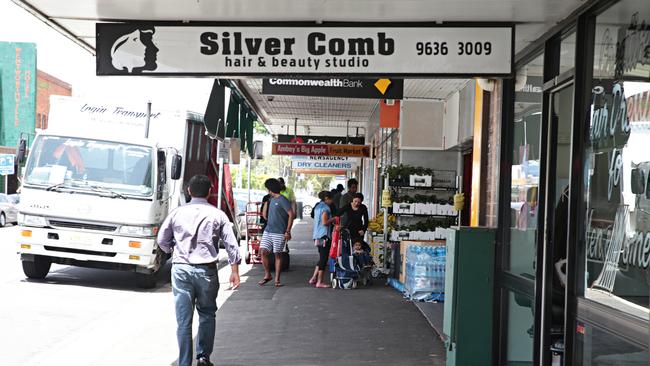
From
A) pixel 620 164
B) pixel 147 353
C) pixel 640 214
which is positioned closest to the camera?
pixel 640 214

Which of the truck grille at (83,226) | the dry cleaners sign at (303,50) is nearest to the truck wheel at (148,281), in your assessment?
the truck grille at (83,226)

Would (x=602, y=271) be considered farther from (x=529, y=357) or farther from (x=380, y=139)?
(x=380, y=139)

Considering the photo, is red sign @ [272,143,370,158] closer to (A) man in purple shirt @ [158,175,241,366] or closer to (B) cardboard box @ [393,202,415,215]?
(B) cardboard box @ [393,202,415,215]

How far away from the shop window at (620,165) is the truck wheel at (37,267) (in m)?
10.5

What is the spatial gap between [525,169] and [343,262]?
703 centimetres

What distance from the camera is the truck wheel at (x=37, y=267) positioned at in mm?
13312

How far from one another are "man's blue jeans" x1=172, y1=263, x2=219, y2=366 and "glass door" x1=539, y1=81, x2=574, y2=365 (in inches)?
116

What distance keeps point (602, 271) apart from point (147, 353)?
4.94m

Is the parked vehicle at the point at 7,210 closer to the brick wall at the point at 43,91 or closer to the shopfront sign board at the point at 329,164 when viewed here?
the brick wall at the point at 43,91

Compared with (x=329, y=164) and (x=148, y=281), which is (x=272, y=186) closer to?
(x=148, y=281)

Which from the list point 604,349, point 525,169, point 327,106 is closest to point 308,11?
point 525,169

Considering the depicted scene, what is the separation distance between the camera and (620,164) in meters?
4.79

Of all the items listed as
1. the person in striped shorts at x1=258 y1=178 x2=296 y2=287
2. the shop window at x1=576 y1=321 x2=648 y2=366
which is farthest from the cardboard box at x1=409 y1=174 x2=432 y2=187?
the shop window at x1=576 y1=321 x2=648 y2=366

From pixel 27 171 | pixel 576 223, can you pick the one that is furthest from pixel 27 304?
pixel 576 223
